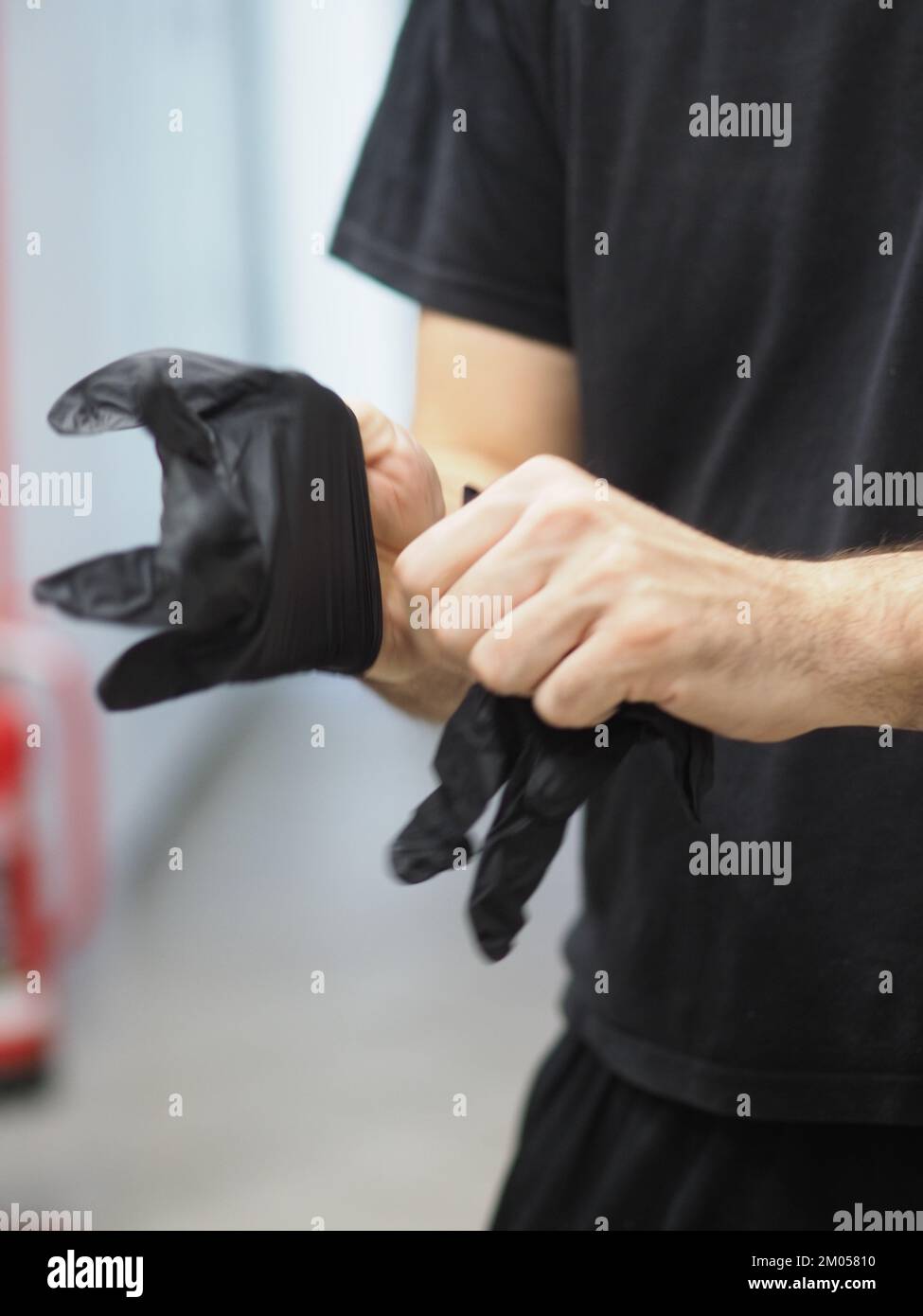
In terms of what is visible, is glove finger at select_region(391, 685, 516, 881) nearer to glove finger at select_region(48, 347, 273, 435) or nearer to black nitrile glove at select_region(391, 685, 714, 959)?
black nitrile glove at select_region(391, 685, 714, 959)

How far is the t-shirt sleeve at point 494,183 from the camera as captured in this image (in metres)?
0.98

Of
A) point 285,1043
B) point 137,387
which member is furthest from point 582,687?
point 285,1043

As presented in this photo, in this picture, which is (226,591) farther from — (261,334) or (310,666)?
(261,334)

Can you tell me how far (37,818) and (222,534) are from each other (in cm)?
208

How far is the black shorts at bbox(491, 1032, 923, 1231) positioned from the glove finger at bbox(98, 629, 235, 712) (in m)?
0.44

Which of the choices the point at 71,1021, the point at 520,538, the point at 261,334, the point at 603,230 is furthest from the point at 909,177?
the point at 261,334

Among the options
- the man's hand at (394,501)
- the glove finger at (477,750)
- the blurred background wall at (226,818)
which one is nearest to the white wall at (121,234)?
the blurred background wall at (226,818)

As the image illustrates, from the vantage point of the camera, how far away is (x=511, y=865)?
28.1 inches

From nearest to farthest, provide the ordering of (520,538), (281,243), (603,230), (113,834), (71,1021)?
(520,538) → (603,230) → (71,1021) → (113,834) → (281,243)

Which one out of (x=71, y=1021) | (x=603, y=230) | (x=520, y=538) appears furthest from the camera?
(x=71, y=1021)

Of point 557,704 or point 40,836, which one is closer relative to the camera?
point 557,704

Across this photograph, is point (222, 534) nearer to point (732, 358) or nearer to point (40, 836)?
point (732, 358)
